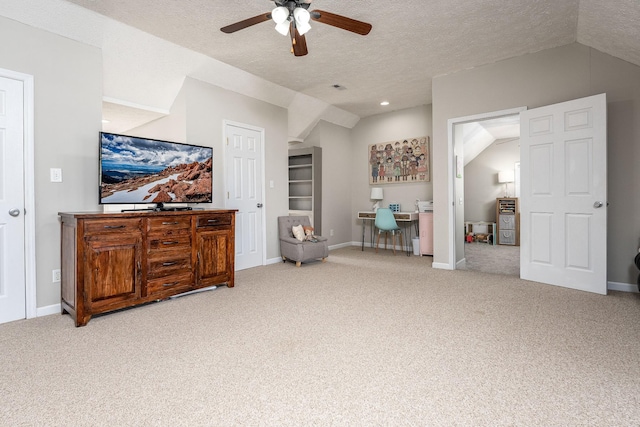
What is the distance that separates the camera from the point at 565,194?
3.62 metres

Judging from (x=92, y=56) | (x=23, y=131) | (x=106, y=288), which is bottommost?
(x=106, y=288)

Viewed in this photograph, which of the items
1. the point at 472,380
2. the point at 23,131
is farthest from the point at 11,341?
the point at 472,380

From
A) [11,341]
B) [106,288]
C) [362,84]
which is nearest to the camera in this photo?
[11,341]

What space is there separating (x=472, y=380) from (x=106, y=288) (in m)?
2.81

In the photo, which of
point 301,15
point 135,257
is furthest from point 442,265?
point 135,257

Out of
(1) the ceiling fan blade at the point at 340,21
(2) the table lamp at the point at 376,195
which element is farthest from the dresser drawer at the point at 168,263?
(2) the table lamp at the point at 376,195

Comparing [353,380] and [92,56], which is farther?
[92,56]

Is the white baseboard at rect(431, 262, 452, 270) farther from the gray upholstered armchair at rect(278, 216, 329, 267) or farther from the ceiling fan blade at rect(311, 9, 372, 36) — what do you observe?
the ceiling fan blade at rect(311, 9, 372, 36)

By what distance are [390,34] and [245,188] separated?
9.01 ft

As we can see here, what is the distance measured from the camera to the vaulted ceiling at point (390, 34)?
116 inches

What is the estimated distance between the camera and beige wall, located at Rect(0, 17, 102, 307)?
2832 mm

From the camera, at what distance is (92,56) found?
3.20 meters

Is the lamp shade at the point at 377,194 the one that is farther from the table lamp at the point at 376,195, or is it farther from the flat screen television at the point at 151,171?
the flat screen television at the point at 151,171

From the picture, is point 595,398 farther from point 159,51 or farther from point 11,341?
point 159,51
